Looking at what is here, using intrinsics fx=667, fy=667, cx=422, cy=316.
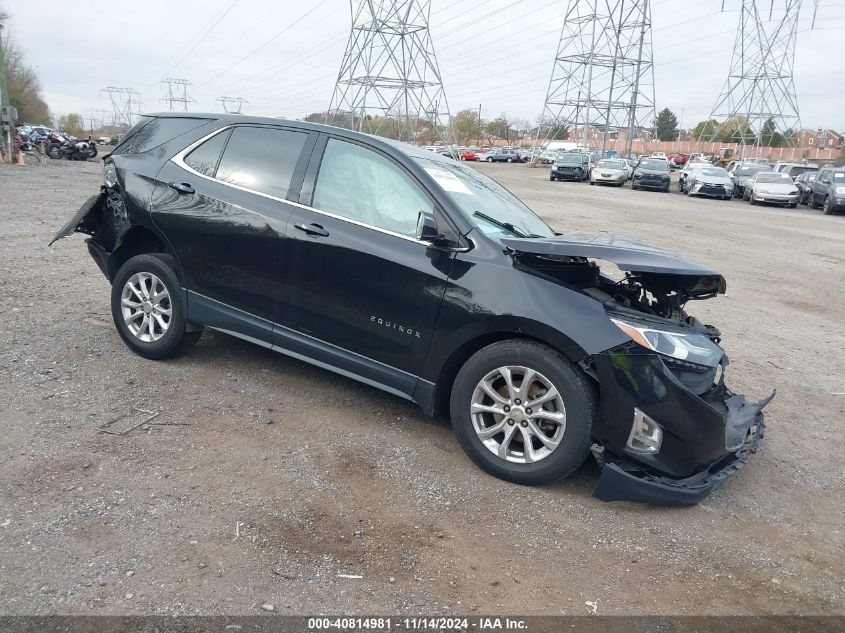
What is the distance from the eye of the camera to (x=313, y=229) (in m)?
4.20

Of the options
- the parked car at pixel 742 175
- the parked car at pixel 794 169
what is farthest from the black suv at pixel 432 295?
the parked car at pixel 794 169

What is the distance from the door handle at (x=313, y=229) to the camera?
13.7 ft

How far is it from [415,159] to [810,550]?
308 centimetres

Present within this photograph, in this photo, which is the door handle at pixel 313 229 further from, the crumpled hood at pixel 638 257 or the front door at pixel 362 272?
the crumpled hood at pixel 638 257

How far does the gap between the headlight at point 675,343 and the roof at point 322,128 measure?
1785 millimetres

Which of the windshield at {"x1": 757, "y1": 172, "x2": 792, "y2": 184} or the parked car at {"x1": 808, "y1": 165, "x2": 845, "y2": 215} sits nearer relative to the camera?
the parked car at {"x1": 808, "y1": 165, "x2": 845, "y2": 215}

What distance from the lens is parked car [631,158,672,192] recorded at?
32906 mm

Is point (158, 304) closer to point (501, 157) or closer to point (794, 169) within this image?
point (794, 169)

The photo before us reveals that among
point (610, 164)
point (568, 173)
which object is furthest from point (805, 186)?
point (568, 173)

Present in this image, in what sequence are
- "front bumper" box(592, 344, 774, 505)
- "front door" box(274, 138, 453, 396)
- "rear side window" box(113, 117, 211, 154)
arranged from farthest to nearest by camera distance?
"rear side window" box(113, 117, 211, 154) → "front door" box(274, 138, 453, 396) → "front bumper" box(592, 344, 774, 505)

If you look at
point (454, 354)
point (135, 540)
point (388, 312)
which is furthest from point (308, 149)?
point (135, 540)

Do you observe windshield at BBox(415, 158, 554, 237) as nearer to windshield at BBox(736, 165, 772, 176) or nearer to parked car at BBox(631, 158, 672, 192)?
parked car at BBox(631, 158, 672, 192)

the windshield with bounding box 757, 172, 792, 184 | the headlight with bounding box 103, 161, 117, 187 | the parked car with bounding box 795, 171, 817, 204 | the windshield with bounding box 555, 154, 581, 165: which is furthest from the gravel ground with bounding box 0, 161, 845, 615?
the windshield with bounding box 555, 154, 581, 165

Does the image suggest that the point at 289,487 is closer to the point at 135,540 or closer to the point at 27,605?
the point at 135,540
